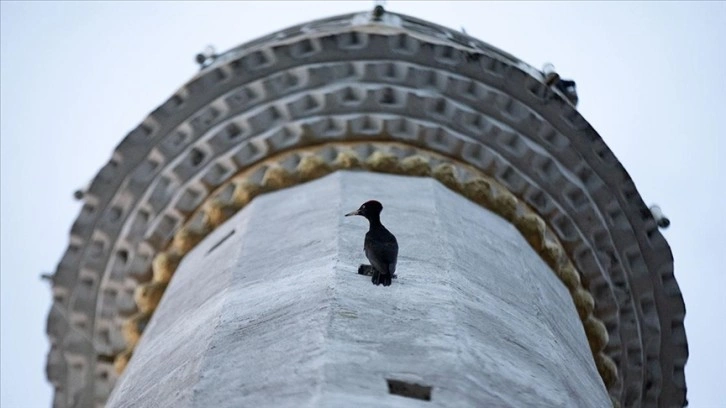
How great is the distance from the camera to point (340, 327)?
526 cm

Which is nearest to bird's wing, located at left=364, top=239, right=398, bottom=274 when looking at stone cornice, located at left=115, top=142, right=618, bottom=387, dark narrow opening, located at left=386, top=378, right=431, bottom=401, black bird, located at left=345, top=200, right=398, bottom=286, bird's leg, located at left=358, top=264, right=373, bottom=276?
black bird, located at left=345, top=200, right=398, bottom=286

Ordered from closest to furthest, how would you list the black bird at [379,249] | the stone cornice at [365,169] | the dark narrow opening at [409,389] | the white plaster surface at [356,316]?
the dark narrow opening at [409,389] < the white plaster surface at [356,316] < the black bird at [379,249] < the stone cornice at [365,169]

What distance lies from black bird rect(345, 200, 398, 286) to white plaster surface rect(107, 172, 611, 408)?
0.18 ft

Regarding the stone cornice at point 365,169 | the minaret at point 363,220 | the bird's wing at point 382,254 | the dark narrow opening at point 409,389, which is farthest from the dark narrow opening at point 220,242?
the dark narrow opening at point 409,389

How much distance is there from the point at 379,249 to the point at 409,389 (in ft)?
2.85

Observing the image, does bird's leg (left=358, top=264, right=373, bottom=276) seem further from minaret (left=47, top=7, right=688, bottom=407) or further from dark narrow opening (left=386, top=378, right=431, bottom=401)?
dark narrow opening (left=386, top=378, right=431, bottom=401)

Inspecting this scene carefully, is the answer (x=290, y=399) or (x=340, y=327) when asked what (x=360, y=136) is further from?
(x=290, y=399)

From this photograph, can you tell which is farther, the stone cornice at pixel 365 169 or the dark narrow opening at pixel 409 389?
the stone cornice at pixel 365 169

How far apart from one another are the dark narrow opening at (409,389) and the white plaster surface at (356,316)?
1.2 inches

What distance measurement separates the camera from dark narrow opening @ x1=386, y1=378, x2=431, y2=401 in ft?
15.8

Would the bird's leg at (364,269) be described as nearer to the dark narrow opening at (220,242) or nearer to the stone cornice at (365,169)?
the dark narrow opening at (220,242)

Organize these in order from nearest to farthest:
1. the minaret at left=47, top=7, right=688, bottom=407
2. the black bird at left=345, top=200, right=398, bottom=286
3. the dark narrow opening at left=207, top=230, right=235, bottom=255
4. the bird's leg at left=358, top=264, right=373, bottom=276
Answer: the black bird at left=345, top=200, right=398, bottom=286 < the bird's leg at left=358, top=264, right=373, bottom=276 < the minaret at left=47, top=7, right=688, bottom=407 < the dark narrow opening at left=207, top=230, right=235, bottom=255

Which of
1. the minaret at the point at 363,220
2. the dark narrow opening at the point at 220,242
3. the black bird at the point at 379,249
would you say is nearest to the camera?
the black bird at the point at 379,249

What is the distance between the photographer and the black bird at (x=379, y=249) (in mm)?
5609
